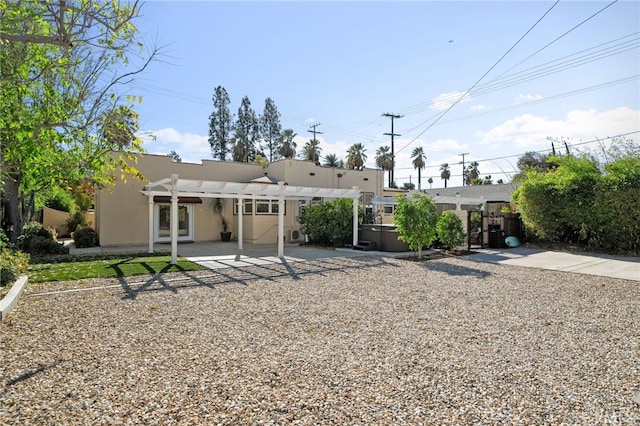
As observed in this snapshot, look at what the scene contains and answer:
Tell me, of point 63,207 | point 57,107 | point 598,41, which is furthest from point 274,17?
point 63,207

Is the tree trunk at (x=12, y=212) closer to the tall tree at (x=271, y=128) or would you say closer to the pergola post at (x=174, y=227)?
the pergola post at (x=174, y=227)

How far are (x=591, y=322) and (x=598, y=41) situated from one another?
50.7 feet

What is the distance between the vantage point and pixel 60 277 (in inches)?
352

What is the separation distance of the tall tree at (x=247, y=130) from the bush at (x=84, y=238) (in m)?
23.8

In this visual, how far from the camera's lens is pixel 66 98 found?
28.1 feet

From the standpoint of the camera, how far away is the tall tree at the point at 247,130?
41.1 m

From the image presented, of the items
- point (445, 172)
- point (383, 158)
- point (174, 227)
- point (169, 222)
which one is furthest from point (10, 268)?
point (445, 172)

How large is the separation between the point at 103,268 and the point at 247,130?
3314 cm

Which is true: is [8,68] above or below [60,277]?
above

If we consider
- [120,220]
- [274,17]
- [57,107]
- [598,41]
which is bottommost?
[120,220]

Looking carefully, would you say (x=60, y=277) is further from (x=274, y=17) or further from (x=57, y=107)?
(x=274, y=17)

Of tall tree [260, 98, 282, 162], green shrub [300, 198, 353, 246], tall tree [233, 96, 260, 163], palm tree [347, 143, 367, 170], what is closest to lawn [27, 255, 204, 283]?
green shrub [300, 198, 353, 246]

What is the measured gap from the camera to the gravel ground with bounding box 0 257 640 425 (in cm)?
311

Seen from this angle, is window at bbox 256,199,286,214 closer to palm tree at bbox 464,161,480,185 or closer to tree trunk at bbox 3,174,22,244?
tree trunk at bbox 3,174,22,244
